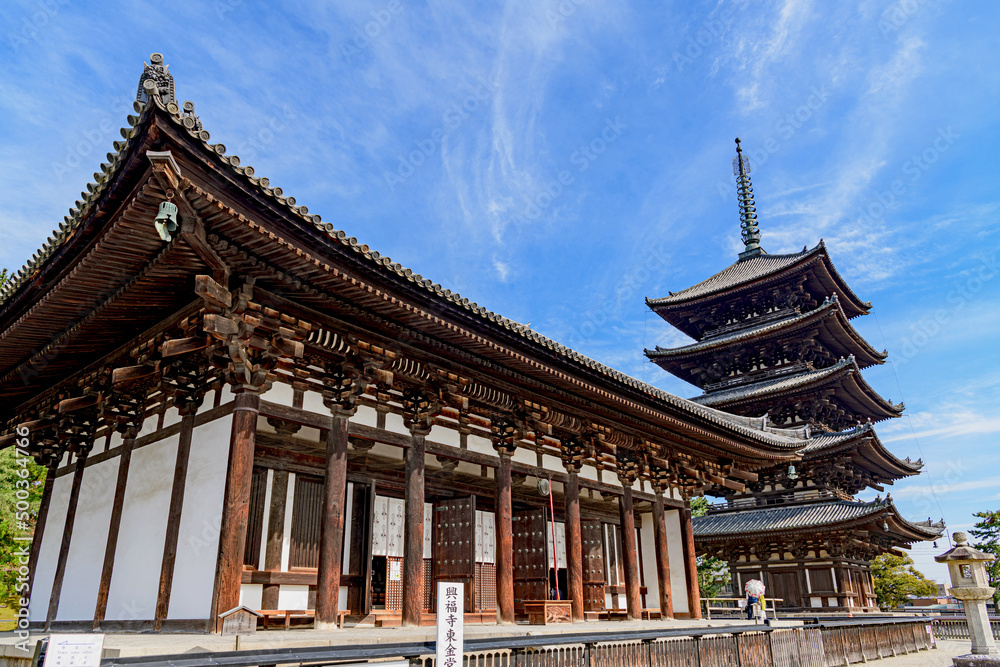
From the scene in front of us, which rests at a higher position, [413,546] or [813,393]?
[813,393]

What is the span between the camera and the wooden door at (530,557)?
546 inches

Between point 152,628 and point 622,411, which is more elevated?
point 622,411

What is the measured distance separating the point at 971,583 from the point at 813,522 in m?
8.48

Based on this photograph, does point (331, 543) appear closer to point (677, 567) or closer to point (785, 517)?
point (677, 567)

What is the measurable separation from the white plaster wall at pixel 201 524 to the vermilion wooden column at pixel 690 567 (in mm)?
12530

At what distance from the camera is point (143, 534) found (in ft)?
33.4

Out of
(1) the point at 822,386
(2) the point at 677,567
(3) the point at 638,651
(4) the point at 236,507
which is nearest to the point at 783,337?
(1) the point at 822,386

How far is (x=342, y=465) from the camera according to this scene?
32.1ft

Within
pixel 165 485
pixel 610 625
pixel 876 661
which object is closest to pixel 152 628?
pixel 165 485

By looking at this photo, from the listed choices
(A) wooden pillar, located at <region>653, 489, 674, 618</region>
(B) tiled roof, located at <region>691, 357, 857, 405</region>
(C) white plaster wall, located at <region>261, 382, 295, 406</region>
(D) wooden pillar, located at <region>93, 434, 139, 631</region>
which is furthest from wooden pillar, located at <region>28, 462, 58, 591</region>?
(B) tiled roof, located at <region>691, 357, 857, 405</region>

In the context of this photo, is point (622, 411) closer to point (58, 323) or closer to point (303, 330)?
point (303, 330)

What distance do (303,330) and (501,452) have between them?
5275 millimetres

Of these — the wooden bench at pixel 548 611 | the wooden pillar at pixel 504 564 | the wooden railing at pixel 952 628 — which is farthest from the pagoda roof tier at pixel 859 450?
the wooden pillar at pixel 504 564

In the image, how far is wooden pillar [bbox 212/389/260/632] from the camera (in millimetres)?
8133
